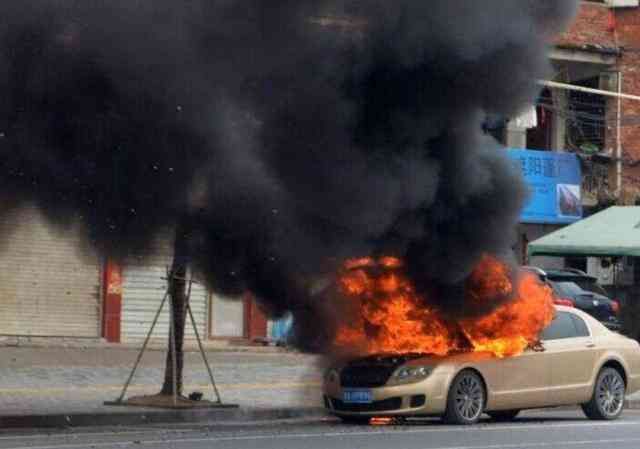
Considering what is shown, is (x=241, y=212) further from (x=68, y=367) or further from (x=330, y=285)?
(x=68, y=367)

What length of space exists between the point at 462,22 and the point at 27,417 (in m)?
6.89

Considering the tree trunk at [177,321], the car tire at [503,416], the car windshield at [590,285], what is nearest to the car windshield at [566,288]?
the car windshield at [590,285]

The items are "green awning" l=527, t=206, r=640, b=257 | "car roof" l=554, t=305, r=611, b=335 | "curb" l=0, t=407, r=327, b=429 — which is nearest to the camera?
"curb" l=0, t=407, r=327, b=429

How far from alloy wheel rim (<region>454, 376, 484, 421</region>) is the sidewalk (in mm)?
2008

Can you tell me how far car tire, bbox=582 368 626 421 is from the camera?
21.5 meters

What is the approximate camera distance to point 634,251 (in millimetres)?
34312

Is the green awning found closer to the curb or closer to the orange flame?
the curb

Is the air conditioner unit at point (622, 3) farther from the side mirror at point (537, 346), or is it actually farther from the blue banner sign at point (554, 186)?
the side mirror at point (537, 346)

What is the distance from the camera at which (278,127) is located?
1800 centimetres

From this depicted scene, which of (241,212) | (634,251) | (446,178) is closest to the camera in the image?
(241,212)

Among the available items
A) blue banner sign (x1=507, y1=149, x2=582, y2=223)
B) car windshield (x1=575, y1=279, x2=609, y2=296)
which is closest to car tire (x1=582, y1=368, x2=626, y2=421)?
car windshield (x1=575, y1=279, x2=609, y2=296)

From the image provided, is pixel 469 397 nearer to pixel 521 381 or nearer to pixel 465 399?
pixel 465 399

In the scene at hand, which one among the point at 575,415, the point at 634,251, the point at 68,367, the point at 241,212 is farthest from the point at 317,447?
the point at 634,251

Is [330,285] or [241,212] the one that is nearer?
[241,212]
